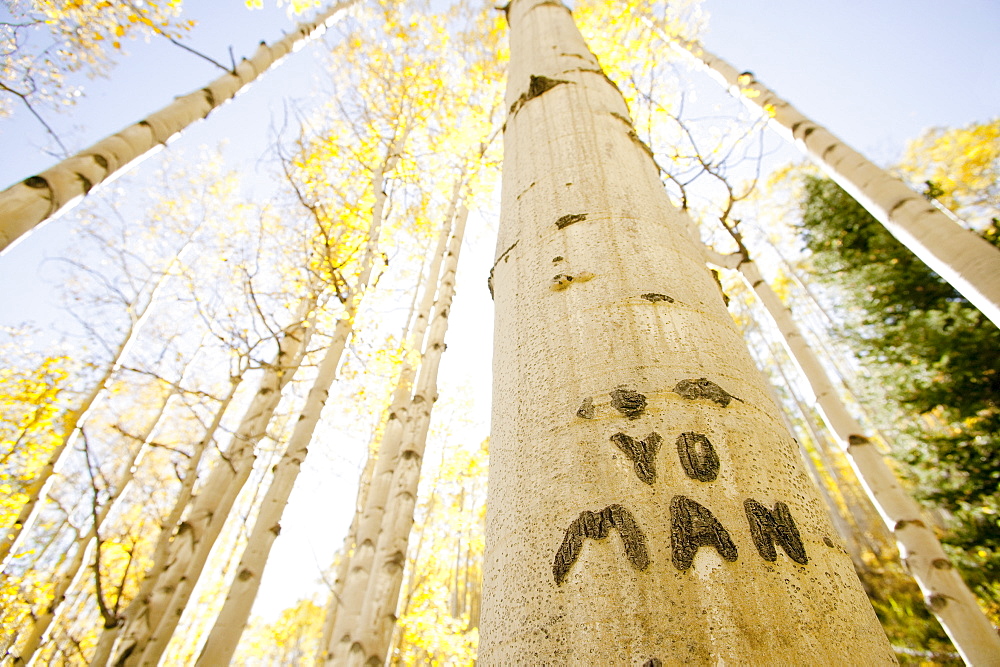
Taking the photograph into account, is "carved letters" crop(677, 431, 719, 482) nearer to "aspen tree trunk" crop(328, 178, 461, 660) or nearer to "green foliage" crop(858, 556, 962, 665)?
"aspen tree trunk" crop(328, 178, 461, 660)

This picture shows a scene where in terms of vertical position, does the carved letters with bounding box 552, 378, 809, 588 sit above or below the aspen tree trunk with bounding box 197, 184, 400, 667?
below

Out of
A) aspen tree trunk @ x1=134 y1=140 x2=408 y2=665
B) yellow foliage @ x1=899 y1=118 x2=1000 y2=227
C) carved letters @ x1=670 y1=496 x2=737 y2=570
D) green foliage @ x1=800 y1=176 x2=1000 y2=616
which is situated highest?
yellow foliage @ x1=899 y1=118 x2=1000 y2=227

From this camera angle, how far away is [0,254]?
5.07 feet

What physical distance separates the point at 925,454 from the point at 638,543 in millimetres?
7634

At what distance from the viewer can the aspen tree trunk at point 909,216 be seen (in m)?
1.70

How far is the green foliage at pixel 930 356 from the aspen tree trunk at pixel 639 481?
687cm

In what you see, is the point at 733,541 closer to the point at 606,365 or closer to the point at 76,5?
the point at 606,365

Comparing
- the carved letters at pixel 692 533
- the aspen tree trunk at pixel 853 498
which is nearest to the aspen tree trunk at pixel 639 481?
the carved letters at pixel 692 533

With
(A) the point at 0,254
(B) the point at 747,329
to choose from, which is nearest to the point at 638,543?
(A) the point at 0,254

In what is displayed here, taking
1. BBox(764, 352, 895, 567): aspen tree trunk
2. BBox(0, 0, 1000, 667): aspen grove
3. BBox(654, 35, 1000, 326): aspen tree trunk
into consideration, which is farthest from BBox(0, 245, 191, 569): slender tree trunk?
BBox(764, 352, 895, 567): aspen tree trunk

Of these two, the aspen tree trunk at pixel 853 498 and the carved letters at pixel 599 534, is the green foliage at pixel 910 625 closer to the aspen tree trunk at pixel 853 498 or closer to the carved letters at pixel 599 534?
the aspen tree trunk at pixel 853 498

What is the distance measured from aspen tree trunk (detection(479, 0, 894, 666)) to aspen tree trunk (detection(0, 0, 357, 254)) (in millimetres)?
1916

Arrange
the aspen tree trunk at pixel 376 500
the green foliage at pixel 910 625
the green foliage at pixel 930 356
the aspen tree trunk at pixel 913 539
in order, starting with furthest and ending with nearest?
the green foliage at pixel 910 625 < the green foliage at pixel 930 356 < the aspen tree trunk at pixel 376 500 < the aspen tree trunk at pixel 913 539

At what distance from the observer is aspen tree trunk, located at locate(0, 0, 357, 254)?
1.55m
